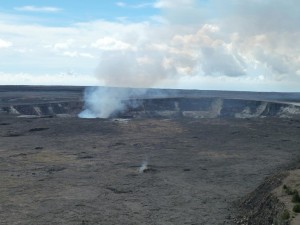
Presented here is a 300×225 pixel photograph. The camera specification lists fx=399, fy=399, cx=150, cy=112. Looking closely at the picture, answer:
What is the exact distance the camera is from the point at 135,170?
23609mm

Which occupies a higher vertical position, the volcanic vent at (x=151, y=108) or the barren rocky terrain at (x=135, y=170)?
the volcanic vent at (x=151, y=108)

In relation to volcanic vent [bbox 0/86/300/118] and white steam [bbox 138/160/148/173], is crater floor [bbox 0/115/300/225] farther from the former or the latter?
volcanic vent [bbox 0/86/300/118]

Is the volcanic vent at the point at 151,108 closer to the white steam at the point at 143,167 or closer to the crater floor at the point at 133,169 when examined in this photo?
the crater floor at the point at 133,169

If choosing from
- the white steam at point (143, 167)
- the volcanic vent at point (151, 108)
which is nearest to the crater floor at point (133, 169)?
the white steam at point (143, 167)

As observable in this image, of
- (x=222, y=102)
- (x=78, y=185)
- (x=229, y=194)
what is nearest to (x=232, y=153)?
(x=229, y=194)

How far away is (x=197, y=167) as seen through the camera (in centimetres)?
2469

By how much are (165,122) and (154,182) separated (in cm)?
2719

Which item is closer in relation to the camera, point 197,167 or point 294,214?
point 294,214

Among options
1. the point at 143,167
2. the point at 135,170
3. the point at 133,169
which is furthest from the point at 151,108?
the point at 135,170

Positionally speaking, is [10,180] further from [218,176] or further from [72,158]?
[218,176]

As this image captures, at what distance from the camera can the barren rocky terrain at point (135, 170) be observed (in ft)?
52.6

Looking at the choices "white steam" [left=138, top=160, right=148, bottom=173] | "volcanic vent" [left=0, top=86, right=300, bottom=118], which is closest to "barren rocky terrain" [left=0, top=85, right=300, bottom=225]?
"white steam" [left=138, top=160, right=148, bottom=173]

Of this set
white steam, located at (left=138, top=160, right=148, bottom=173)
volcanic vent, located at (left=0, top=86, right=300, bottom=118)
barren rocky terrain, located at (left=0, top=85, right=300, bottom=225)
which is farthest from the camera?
volcanic vent, located at (left=0, top=86, right=300, bottom=118)

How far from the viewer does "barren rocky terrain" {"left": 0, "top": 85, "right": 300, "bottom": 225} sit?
1603 centimetres
